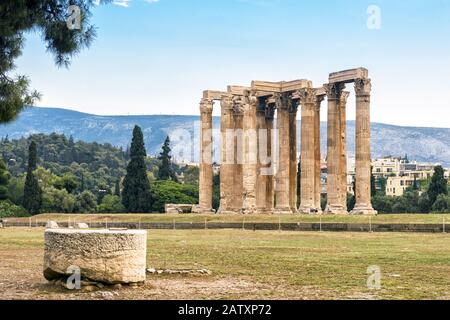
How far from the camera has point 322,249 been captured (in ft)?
89.2

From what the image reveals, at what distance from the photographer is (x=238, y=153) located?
64.7 m

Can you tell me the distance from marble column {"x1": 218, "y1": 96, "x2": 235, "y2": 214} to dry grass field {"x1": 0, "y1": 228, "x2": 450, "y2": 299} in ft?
114

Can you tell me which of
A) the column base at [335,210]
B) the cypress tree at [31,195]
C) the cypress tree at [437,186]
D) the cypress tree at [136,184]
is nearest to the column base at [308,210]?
the column base at [335,210]

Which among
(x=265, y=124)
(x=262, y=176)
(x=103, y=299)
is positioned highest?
(x=265, y=124)

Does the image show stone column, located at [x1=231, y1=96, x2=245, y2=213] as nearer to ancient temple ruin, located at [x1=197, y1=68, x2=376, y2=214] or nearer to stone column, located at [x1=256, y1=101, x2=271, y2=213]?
ancient temple ruin, located at [x1=197, y1=68, x2=376, y2=214]

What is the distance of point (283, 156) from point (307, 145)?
10.5ft

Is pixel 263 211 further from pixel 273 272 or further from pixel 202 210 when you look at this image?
pixel 273 272

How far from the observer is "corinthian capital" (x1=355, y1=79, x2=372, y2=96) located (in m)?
54.1

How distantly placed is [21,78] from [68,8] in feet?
9.45

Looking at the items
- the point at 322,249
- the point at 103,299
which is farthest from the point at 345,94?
the point at 103,299

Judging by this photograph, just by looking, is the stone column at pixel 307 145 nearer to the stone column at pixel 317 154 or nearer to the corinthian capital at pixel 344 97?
the stone column at pixel 317 154

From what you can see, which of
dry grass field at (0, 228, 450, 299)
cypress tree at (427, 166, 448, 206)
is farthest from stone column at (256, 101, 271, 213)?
dry grass field at (0, 228, 450, 299)
